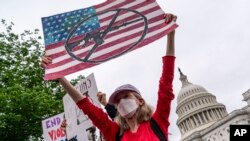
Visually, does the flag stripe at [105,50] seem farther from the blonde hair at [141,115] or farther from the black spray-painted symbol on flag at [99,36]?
the blonde hair at [141,115]

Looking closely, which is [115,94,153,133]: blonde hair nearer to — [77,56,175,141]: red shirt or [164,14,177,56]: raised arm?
[77,56,175,141]: red shirt

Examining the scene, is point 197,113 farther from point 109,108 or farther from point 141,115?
point 141,115

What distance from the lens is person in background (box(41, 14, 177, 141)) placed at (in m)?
3.03

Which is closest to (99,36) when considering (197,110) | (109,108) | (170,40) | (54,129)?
(109,108)

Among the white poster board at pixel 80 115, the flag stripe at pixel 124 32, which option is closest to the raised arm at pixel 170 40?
the flag stripe at pixel 124 32

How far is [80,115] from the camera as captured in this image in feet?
21.2

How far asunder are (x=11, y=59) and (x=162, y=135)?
54.4 feet

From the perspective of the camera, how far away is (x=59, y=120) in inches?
303

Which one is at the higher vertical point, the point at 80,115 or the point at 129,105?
the point at 80,115

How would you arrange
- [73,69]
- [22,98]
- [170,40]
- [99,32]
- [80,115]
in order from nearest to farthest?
[170,40] → [73,69] → [99,32] → [80,115] → [22,98]

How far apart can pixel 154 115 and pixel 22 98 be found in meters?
12.0

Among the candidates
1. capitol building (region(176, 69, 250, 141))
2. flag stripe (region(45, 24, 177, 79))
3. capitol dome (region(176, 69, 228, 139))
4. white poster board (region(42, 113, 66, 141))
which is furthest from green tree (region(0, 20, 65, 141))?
capitol dome (region(176, 69, 228, 139))

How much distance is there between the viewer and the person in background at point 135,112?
9.93 ft

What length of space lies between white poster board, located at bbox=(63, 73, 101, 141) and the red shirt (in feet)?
9.78
